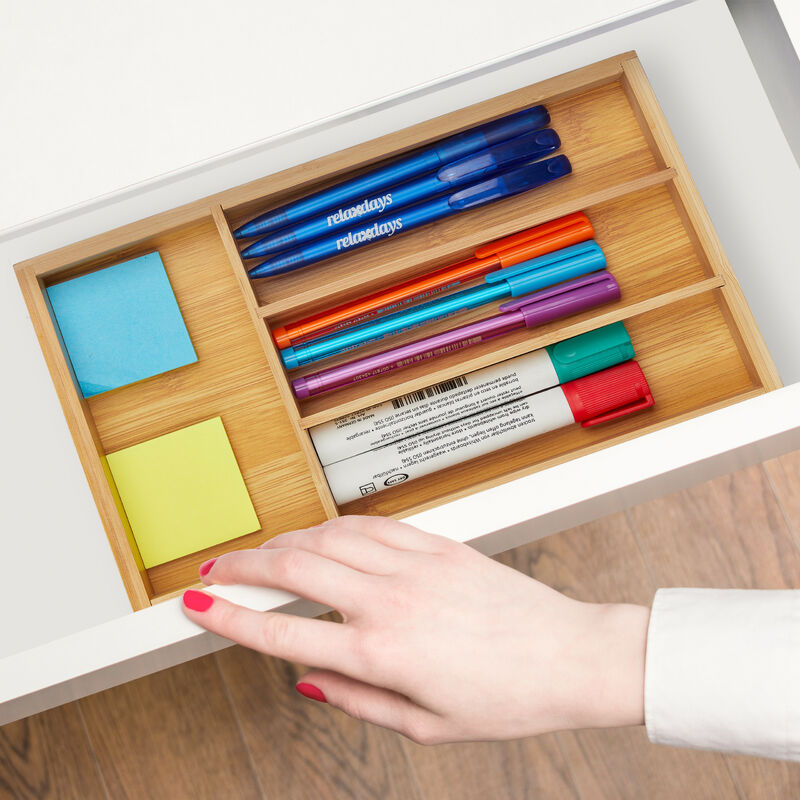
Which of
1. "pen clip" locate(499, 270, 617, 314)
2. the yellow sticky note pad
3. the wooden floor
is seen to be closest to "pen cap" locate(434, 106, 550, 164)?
"pen clip" locate(499, 270, 617, 314)

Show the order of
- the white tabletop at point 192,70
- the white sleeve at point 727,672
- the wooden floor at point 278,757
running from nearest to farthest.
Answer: the white sleeve at point 727,672
the white tabletop at point 192,70
the wooden floor at point 278,757

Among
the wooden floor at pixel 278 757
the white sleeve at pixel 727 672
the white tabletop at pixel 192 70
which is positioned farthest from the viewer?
the wooden floor at pixel 278 757

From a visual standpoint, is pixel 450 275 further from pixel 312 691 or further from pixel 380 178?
pixel 312 691

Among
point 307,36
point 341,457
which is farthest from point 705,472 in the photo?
point 307,36

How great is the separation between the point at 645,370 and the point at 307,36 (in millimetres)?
292

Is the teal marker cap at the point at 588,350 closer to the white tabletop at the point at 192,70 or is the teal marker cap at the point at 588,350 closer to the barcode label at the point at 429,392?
the barcode label at the point at 429,392

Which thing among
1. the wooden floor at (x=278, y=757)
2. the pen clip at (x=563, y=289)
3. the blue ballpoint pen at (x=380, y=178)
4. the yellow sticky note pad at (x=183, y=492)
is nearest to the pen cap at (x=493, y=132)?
the blue ballpoint pen at (x=380, y=178)

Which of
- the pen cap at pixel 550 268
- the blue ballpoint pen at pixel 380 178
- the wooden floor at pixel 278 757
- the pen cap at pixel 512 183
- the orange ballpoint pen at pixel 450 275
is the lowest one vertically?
the wooden floor at pixel 278 757

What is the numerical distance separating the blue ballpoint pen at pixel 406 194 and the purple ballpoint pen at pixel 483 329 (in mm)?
85

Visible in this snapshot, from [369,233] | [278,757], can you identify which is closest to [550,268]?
[369,233]

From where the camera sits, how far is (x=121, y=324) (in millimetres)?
457

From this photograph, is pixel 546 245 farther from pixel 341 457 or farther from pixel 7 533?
pixel 7 533

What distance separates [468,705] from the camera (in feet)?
0.94

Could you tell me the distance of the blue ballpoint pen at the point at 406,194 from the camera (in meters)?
0.45
